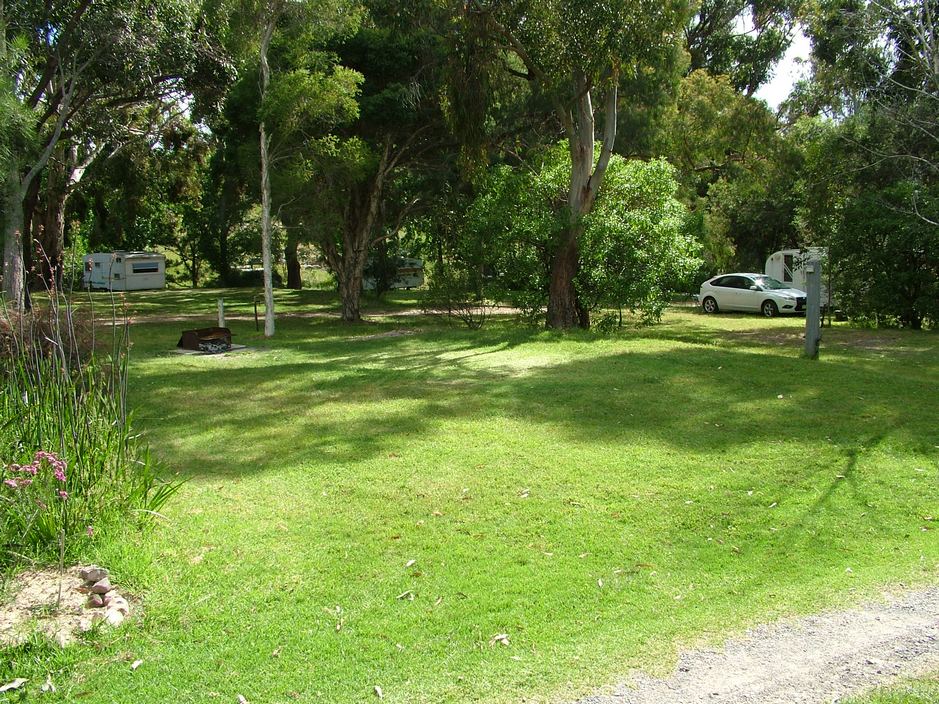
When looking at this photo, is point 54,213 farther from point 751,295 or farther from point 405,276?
point 751,295

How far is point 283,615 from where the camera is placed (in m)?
4.24

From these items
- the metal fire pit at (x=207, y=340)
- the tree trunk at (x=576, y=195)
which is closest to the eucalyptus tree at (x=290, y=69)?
the metal fire pit at (x=207, y=340)

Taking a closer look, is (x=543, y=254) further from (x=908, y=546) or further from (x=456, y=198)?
(x=908, y=546)

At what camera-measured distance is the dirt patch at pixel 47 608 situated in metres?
3.89

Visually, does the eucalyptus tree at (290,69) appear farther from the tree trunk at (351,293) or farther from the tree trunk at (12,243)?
the tree trunk at (12,243)

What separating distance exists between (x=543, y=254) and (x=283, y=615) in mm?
15458

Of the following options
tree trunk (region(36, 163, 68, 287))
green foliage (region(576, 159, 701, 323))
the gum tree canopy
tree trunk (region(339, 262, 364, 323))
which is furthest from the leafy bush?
tree trunk (region(36, 163, 68, 287))

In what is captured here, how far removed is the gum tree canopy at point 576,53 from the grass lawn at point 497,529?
21.8ft

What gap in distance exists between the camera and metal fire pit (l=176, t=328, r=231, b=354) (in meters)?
15.5

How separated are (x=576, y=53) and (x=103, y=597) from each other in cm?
1313

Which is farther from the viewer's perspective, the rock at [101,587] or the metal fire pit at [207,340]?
the metal fire pit at [207,340]

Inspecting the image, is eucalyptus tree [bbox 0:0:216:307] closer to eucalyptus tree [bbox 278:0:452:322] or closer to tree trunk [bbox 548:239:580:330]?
eucalyptus tree [bbox 278:0:452:322]

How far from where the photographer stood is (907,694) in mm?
3396

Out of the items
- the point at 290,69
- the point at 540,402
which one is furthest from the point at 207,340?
the point at 540,402
